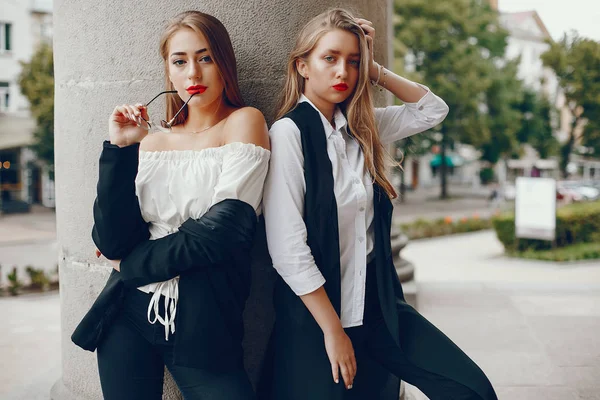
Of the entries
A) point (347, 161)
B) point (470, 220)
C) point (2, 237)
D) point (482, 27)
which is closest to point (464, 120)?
point (482, 27)

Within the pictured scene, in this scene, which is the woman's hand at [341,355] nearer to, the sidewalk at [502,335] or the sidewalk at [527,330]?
the sidewalk at [527,330]

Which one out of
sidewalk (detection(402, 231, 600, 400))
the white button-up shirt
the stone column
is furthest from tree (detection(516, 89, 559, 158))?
the white button-up shirt

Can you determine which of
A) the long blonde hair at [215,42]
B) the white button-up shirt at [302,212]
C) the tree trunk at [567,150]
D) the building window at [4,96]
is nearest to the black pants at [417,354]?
the white button-up shirt at [302,212]

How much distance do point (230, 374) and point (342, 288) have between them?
0.50 meters

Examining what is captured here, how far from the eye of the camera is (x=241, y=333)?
2336 mm

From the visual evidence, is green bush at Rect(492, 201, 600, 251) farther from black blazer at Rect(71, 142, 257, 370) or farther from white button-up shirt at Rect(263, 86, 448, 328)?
black blazer at Rect(71, 142, 257, 370)

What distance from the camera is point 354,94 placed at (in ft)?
7.91

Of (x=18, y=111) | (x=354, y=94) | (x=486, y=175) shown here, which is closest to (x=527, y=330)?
(x=354, y=94)

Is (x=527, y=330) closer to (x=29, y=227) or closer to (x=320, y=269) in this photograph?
(x=320, y=269)

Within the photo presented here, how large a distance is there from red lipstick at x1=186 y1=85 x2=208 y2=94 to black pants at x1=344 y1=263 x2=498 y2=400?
905 mm

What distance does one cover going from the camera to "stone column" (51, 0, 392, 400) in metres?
2.85

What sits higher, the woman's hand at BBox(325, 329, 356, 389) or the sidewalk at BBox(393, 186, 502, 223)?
the woman's hand at BBox(325, 329, 356, 389)

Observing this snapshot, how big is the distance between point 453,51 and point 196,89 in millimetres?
29681

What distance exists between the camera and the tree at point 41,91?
81.3 feet
